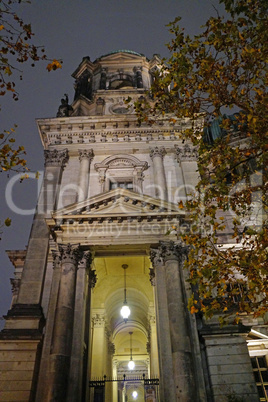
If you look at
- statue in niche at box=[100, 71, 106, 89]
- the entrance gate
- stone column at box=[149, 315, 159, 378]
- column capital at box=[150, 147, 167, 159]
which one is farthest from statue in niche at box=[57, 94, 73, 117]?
the entrance gate

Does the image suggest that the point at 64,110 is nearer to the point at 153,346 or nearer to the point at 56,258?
the point at 56,258

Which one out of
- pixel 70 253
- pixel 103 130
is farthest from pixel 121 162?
pixel 70 253

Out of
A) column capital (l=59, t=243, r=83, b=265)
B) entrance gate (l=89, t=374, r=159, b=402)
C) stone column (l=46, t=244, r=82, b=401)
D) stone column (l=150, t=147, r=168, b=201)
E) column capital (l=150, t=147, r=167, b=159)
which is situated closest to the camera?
stone column (l=46, t=244, r=82, b=401)

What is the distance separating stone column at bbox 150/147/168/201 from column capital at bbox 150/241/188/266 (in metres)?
4.02

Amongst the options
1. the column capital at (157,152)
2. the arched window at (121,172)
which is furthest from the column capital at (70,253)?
the column capital at (157,152)

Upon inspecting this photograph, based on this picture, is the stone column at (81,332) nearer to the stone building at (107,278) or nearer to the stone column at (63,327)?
the stone building at (107,278)

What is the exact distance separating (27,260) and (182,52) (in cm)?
1281

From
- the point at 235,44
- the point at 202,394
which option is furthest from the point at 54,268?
the point at 235,44

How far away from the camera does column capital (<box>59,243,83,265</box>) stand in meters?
16.4

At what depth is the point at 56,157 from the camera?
22578mm

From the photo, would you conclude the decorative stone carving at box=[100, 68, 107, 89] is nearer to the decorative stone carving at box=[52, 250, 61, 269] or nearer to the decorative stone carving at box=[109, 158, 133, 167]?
the decorative stone carving at box=[109, 158, 133, 167]

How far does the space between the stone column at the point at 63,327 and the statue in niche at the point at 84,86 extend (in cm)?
1823

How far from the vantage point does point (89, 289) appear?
17.5m

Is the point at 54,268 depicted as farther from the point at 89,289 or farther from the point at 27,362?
the point at 27,362
